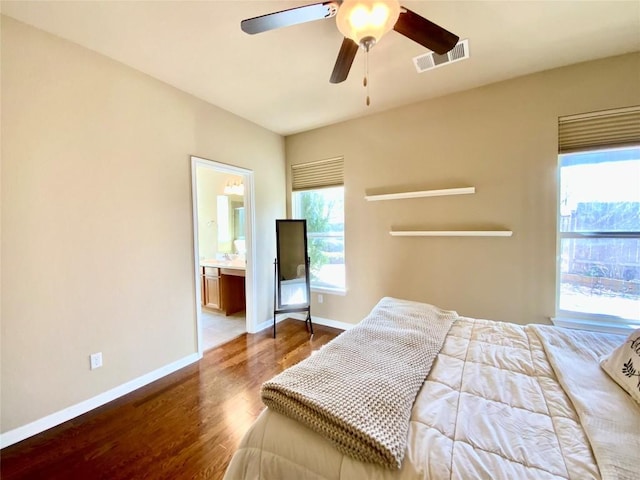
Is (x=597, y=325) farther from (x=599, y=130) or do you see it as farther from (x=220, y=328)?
(x=220, y=328)

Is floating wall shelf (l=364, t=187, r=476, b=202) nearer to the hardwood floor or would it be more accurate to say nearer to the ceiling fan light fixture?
the ceiling fan light fixture

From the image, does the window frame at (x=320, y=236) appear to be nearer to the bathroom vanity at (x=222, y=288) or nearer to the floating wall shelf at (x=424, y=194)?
the floating wall shelf at (x=424, y=194)

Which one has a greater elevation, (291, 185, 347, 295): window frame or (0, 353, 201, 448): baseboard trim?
(291, 185, 347, 295): window frame

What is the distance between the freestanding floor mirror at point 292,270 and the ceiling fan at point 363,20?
7.48 ft

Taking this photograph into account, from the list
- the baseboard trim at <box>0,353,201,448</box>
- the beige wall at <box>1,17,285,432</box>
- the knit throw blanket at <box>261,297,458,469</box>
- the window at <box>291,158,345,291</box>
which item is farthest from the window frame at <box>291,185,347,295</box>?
the knit throw blanket at <box>261,297,458,469</box>

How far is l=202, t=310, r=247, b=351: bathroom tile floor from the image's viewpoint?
3.12 metres

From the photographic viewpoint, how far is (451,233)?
8.59 ft

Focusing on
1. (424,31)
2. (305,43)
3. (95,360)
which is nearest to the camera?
(424,31)

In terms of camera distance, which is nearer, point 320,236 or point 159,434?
point 159,434

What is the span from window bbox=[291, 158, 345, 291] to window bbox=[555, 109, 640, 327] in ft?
7.20

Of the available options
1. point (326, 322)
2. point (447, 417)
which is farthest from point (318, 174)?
point (447, 417)

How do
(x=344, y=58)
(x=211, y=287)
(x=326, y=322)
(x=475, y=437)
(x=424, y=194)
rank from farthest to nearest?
1. (x=211, y=287)
2. (x=326, y=322)
3. (x=424, y=194)
4. (x=344, y=58)
5. (x=475, y=437)

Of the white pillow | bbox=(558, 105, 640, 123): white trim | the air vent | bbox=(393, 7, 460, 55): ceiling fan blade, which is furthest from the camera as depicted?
bbox=(558, 105, 640, 123): white trim

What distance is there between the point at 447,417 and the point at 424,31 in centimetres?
178
